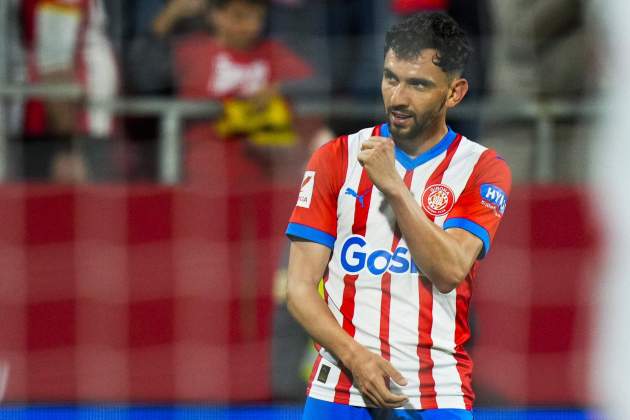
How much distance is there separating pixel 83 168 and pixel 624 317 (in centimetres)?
390

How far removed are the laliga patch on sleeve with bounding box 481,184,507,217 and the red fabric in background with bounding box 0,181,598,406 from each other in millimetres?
2728

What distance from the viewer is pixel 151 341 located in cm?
561

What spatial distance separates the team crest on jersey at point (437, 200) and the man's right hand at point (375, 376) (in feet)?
1.22

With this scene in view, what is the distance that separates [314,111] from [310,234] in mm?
2861

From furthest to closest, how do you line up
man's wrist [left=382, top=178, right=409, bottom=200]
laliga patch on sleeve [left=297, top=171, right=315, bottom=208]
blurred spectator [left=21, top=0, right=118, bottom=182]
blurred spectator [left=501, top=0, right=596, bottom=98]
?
blurred spectator [left=21, top=0, right=118, bottom=182] → blurred spectator [left=501, top=0, right=596, bottom=98] → laliga patch on sleeve [left=297, top=171, right=315, bottom=208] → man's wrist [left=382, top=178, right=409, bottom=200]

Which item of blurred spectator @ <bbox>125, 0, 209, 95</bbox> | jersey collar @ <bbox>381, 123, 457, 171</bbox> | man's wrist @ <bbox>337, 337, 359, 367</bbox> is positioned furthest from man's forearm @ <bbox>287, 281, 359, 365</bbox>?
blurred spectator @ <bbox>125, 0, 209, 95</bbox>

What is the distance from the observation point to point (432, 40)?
2691 mm

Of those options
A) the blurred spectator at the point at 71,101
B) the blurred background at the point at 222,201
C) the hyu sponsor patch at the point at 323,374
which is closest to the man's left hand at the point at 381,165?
the hyu sponsor patch at the point at 323,374

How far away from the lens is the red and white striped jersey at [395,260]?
276cm

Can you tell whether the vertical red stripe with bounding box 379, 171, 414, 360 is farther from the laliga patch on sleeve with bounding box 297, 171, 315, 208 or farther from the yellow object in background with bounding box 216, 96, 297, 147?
the yellow object in background with bounding box 216, 96, 297, 147

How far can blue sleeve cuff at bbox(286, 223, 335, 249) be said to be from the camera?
2.76 meters

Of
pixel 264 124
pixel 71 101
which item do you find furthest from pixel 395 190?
pixel 71 101

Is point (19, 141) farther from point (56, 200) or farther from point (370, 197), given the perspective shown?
point (370, 197)

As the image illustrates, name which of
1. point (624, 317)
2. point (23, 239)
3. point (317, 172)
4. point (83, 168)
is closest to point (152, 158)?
point (83, 168)
